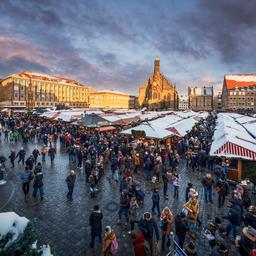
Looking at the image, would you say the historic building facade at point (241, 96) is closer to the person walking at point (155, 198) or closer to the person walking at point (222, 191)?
the person walking at point (222, 191)

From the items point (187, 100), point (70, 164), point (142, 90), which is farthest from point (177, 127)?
point (187, 100)

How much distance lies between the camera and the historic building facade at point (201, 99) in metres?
134

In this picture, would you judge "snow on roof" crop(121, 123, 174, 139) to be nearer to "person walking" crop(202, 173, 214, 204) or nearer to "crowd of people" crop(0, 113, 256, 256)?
"crowd of people" crop(0, 113, 256, 256)

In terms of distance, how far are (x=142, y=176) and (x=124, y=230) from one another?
22.3ft

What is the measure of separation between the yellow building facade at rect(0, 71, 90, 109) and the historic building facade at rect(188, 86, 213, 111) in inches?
2373

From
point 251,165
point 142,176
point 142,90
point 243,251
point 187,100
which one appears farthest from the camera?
point 187,100

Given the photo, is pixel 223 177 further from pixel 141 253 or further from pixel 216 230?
pixel 141 253

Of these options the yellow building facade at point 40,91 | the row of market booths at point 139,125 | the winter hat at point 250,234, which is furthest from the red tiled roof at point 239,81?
the winter hat at point 250,234

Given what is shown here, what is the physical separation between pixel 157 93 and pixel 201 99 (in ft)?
108

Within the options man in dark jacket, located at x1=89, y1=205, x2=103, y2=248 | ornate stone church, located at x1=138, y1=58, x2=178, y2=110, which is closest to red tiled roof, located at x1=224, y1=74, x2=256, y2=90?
ornate stone church, located at x1=138, y1=58, x2=178, y2=110

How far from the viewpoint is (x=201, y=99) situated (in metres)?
135

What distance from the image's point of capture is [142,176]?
15023 millimetres

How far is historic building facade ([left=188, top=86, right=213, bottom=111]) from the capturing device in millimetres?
133875

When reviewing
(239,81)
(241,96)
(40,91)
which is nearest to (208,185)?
(241,96)
